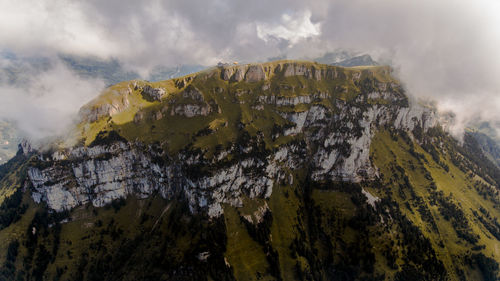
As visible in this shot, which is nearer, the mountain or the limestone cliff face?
the mountain

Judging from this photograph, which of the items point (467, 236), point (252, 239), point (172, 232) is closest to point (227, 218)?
point (252, 239)

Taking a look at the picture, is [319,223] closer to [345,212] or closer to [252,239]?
[345,212]

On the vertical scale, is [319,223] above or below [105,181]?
below

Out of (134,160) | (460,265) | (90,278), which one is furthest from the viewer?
(134,160)

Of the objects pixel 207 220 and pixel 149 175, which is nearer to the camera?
pixel 207 220

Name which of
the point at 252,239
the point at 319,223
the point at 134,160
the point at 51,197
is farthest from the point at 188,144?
the point at 319,223

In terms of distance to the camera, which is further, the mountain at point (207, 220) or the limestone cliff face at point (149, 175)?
the limestone cliff face at point (149, 175)

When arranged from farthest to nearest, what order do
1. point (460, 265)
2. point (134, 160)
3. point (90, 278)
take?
point (134, 160) → point (460, 265) → point (90, 278)

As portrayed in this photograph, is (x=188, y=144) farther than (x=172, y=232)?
Yes

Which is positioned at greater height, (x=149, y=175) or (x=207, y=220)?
(x=149, y=175)

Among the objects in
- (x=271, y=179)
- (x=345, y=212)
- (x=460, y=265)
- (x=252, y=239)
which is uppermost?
(x=271, y=179)
